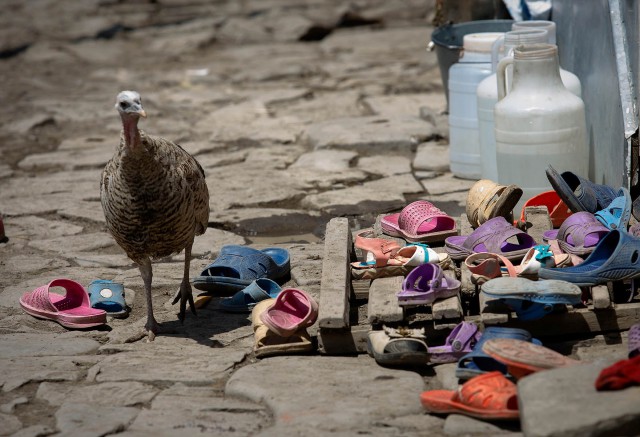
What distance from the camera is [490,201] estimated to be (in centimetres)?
443

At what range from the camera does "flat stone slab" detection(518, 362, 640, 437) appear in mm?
2652

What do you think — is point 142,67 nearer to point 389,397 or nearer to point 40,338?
point 40,338

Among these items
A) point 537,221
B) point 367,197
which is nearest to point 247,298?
point 537,221

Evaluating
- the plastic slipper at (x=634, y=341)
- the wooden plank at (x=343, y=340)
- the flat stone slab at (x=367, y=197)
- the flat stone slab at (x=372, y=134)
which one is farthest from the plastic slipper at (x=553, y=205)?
the flat stone slab at (x=372, y=134)

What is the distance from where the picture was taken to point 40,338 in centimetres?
414

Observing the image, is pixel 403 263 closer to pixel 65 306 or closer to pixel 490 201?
pixel 490 201

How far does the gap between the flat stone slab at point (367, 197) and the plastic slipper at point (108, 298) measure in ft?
5.66

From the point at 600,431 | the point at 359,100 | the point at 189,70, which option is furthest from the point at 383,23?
the point at 600,431

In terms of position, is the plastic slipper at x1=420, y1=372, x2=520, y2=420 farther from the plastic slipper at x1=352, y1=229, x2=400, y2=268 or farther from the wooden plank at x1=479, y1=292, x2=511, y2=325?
the plastic slipper at x1=352, y1=229, x2=400, y2=268

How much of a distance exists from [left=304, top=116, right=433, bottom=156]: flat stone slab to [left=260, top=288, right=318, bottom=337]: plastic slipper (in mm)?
3348

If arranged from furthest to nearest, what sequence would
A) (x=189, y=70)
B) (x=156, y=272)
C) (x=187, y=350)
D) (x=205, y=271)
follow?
(x=189, y=70) → (x=156, y=272) → (x=205, y=271) → (x=187, y=350)

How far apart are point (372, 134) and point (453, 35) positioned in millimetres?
1044

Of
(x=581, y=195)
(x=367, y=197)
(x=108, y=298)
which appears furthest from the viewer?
(x=367, y=197)

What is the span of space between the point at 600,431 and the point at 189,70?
914 centimetres
